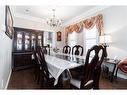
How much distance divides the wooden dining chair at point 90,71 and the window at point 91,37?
2703 millimetres

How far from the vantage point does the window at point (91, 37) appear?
14.7 ft

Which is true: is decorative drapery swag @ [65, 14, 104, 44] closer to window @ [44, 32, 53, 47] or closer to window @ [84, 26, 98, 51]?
window @ [84, 26, 98, 51]

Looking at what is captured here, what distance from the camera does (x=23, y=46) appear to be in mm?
4977

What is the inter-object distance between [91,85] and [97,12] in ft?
10.7

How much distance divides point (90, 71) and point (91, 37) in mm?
3247

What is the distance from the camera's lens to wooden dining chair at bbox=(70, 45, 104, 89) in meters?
1.60

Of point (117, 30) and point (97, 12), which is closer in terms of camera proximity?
point (117, 30)

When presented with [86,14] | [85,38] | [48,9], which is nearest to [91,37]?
[85,38]

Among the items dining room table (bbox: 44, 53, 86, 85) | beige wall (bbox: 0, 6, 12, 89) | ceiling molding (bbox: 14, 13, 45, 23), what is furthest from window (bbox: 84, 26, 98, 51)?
beige wall (bbox: 0, 6, 12, 89)

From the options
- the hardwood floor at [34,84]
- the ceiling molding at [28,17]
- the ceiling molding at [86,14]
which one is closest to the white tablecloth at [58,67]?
the hardwood floor at [34,84]

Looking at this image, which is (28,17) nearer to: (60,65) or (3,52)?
(3,52)
